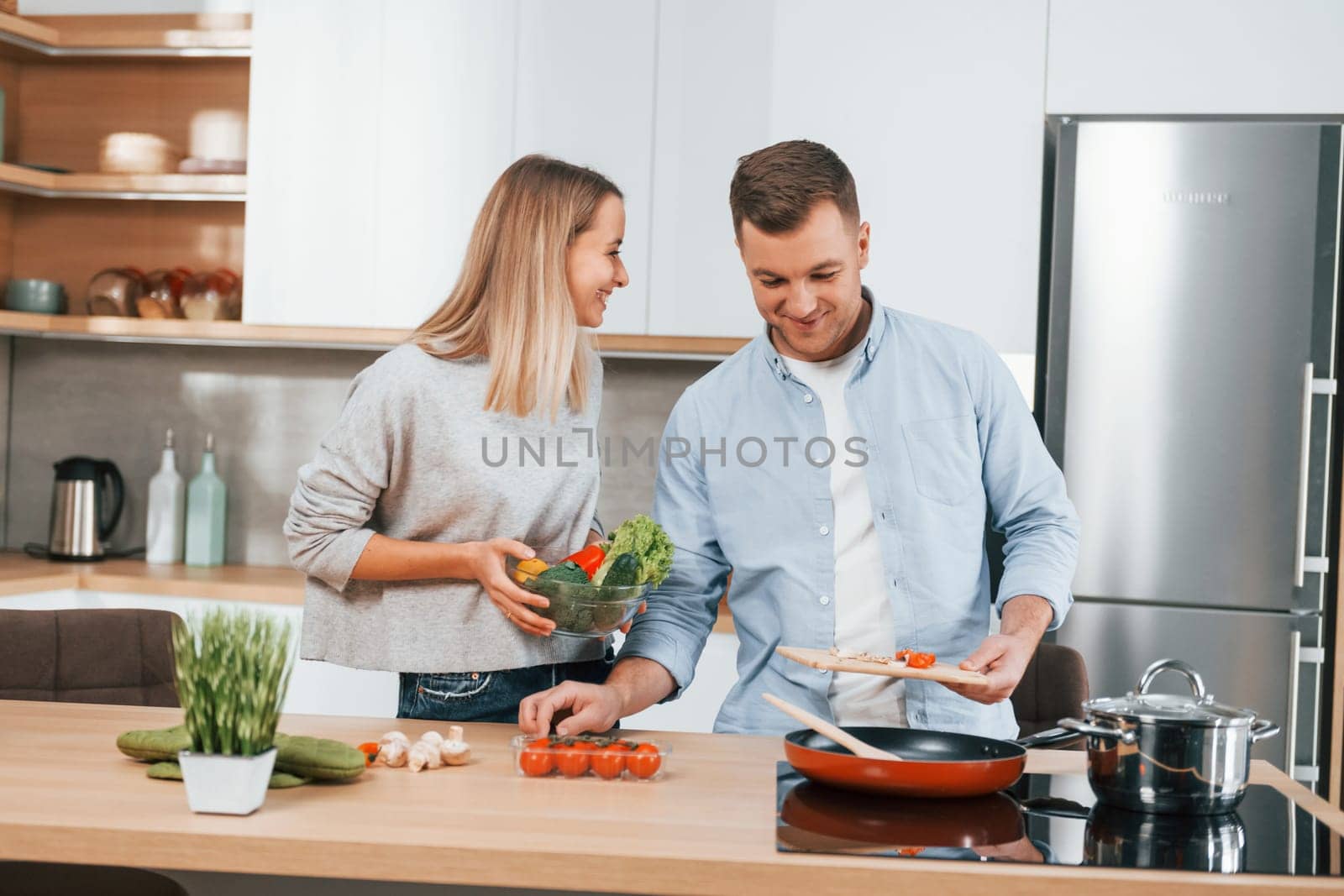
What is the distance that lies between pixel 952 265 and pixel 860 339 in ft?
4.15

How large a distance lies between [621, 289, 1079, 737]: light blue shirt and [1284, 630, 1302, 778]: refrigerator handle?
4.45 feet

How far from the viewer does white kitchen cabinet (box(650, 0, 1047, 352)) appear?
302 centimetres

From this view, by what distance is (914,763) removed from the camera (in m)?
1.25

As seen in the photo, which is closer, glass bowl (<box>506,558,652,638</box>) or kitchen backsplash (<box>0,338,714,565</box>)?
glass bowl (<box>506,558,652,638</box>)

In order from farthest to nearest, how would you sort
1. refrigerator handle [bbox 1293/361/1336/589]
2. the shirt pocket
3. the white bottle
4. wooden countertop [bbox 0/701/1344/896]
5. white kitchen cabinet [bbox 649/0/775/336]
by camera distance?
the white bottle < white kitchen cabinet [bbox 649/0/775/336] < refrigerator handle [bbox 1293/361/1336/589] < the shirt pocket < wooden countertop [bbox 0/701/1344/896]

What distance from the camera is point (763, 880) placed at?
1.10 m

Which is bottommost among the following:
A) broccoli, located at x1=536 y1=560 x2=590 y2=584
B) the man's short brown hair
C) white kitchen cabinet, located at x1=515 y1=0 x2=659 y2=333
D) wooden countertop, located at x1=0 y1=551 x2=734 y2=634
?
wooden countertop, located at x1=0 y1=551 x2=734 y2=634

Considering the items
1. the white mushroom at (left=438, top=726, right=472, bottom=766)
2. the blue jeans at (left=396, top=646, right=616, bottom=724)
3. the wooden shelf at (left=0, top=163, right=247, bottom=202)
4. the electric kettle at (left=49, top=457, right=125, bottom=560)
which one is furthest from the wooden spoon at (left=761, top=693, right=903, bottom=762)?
the electric kettle at (left=49, top=457, right=125, bottom=560)

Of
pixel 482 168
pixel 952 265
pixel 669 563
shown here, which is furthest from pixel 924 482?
pixel 482 168

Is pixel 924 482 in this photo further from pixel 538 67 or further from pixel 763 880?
pixel 538 67

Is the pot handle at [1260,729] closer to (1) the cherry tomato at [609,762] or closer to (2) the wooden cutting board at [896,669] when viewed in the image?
(2) the wooden cutting board at [896,669]

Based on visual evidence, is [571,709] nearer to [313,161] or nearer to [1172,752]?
[1172,752]

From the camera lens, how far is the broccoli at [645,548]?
4.99 feet

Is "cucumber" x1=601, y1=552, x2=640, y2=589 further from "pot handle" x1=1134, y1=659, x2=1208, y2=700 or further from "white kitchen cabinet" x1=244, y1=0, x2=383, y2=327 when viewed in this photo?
"white kitchen cabinet" x1=244, y1=0, x2=383, y2=327
